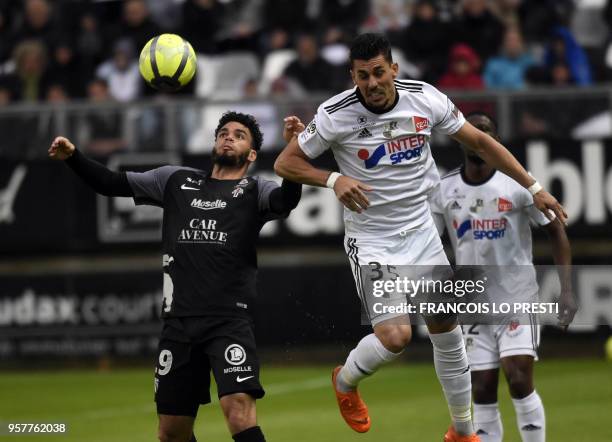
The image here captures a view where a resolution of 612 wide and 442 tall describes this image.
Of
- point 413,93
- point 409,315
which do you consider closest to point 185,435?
point 409,315

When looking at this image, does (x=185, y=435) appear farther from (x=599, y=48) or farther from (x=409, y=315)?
(x=599, y=48)

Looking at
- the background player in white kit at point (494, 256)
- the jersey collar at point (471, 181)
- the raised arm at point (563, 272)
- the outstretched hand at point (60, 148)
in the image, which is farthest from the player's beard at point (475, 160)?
the outstretched hand at point (60, 148)

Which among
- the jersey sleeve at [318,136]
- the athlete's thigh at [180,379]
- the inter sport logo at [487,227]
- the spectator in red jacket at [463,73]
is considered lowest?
the athlete's thigh at [180,379]

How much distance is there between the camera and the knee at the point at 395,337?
8.66m

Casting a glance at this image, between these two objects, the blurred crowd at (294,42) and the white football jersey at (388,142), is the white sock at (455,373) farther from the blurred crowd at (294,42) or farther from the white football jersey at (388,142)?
the blurred crowd at (294,42)

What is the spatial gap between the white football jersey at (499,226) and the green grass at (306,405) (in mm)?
2018

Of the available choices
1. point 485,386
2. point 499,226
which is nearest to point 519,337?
point 485,386

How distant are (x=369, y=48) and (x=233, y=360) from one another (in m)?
2.20

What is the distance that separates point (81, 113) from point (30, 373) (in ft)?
11.9

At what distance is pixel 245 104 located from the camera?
1672cm

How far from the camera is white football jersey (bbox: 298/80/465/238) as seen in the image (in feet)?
28.4

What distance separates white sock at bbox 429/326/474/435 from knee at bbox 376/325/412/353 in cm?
30

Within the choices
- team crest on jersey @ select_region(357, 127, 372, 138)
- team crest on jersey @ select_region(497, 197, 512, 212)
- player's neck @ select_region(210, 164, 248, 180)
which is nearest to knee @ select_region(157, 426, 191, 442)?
player's neck @ select_region(210, 164, 248, 180)

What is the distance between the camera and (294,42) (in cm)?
1969
